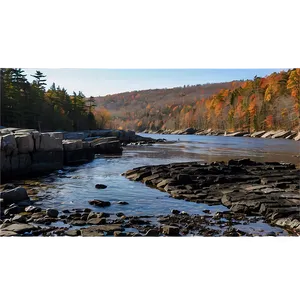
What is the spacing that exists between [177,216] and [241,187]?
5.06 meters

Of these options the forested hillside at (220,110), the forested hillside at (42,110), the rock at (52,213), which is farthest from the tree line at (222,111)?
the rock at (52,213)

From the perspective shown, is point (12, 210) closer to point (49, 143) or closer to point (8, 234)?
point (8, 234)

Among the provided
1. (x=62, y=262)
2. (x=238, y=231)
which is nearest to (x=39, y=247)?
(x=62, y=262)

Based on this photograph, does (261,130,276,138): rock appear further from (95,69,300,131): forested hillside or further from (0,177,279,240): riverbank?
(0,177,279,240): riverbank

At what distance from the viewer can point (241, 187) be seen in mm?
13586

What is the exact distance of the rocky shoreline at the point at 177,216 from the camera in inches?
303

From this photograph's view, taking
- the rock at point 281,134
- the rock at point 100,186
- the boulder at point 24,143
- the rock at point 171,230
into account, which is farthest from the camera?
the rock at point 281,134

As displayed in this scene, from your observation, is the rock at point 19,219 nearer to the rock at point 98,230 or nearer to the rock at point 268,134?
the rock at point 98,230

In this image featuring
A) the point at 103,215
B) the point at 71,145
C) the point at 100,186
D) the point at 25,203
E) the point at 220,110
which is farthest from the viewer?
the point at 71,145

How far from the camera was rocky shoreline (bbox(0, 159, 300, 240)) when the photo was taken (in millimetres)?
7699

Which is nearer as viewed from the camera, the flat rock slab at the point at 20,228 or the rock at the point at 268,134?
the flat rock slab at the point at 20,228

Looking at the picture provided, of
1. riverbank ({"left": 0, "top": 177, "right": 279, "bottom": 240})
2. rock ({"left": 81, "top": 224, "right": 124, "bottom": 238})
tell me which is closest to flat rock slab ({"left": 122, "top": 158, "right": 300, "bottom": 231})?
riverbank ({"left": 0, "top": 177, "right": 279, "bottom": 240})

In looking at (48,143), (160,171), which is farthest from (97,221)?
(48,143)

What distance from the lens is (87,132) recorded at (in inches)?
1657
